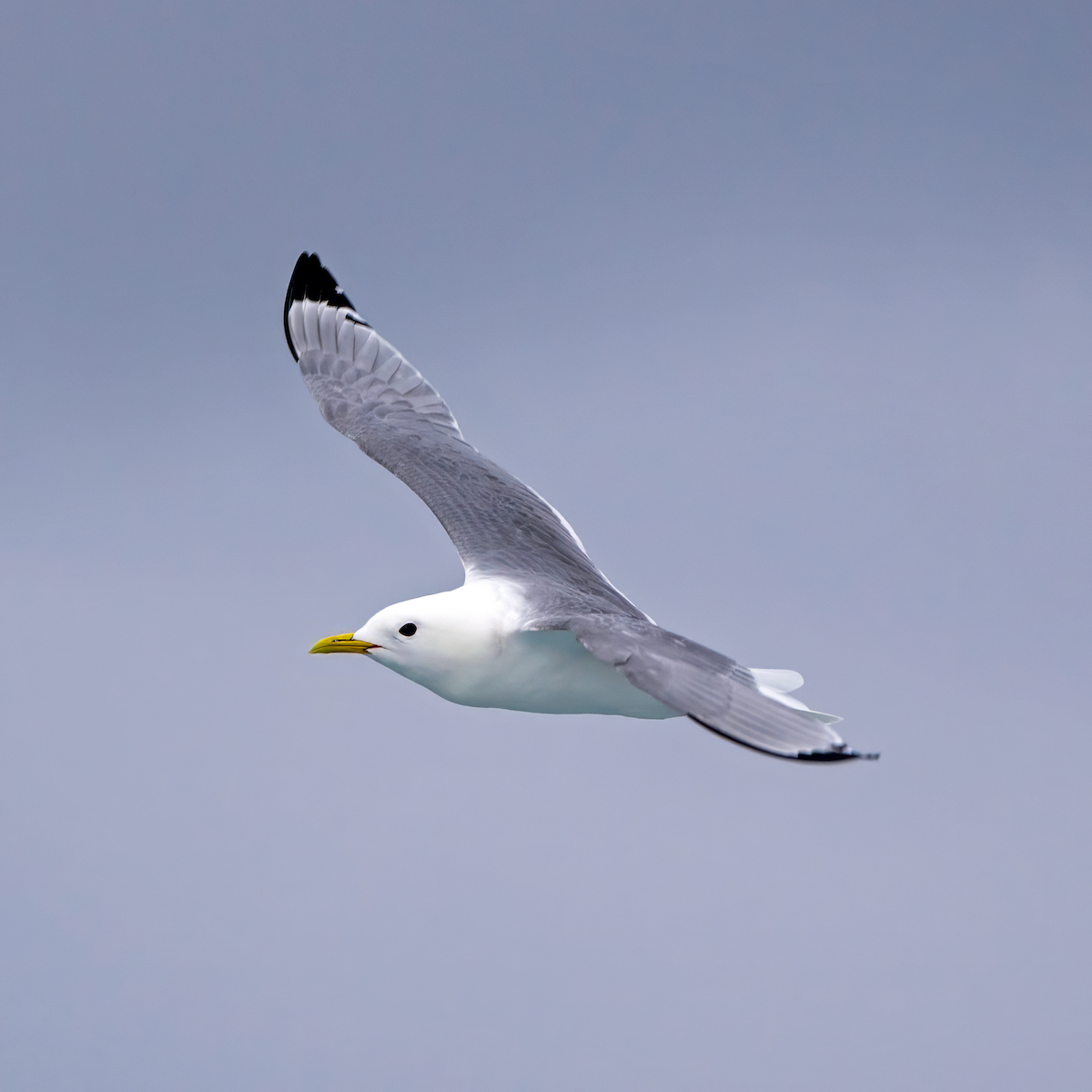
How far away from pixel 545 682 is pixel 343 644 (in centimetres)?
81

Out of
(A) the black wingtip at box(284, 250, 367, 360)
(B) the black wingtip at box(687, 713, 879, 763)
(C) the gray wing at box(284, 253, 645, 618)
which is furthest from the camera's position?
(A) the black wingtip at box(284, 250, 367, 360)

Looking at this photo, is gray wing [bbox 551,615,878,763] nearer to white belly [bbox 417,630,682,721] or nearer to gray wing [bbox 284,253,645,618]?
white belly [bbox 417,630,682,721]

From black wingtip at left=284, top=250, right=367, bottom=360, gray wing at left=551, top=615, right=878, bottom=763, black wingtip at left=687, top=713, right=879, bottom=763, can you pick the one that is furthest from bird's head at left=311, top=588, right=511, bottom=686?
black wingtip at left=284, top=250, right=367, bottom=360

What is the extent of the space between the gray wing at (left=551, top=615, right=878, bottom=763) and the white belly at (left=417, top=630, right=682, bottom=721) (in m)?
0.38

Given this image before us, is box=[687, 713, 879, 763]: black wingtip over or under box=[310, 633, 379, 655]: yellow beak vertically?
under

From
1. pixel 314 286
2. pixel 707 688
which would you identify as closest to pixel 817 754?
pixel 707 688

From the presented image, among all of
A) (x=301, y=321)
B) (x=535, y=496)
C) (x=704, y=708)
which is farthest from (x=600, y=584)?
(x=301, y=321)

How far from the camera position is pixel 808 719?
4.55 meters

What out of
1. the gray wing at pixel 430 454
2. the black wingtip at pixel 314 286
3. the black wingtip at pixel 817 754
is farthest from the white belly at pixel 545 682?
the black wingtip at pixel 314 286

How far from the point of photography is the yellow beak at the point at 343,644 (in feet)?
18.7

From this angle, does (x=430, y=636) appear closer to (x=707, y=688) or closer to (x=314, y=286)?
(x=707, y=688)

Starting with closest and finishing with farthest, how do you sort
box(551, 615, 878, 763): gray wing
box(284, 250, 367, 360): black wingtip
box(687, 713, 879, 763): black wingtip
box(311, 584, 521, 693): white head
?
box(687, 713, 879, 763): black wingtip → box(551, 615, 878, 763): gray wing → box(311, 584, 521, 693): white head → box(284, 250, 367, 360): black wingtip

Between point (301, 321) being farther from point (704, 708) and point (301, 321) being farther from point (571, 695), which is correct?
point (704, 708)

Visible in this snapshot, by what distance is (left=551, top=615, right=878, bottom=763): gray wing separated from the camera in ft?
14.5
